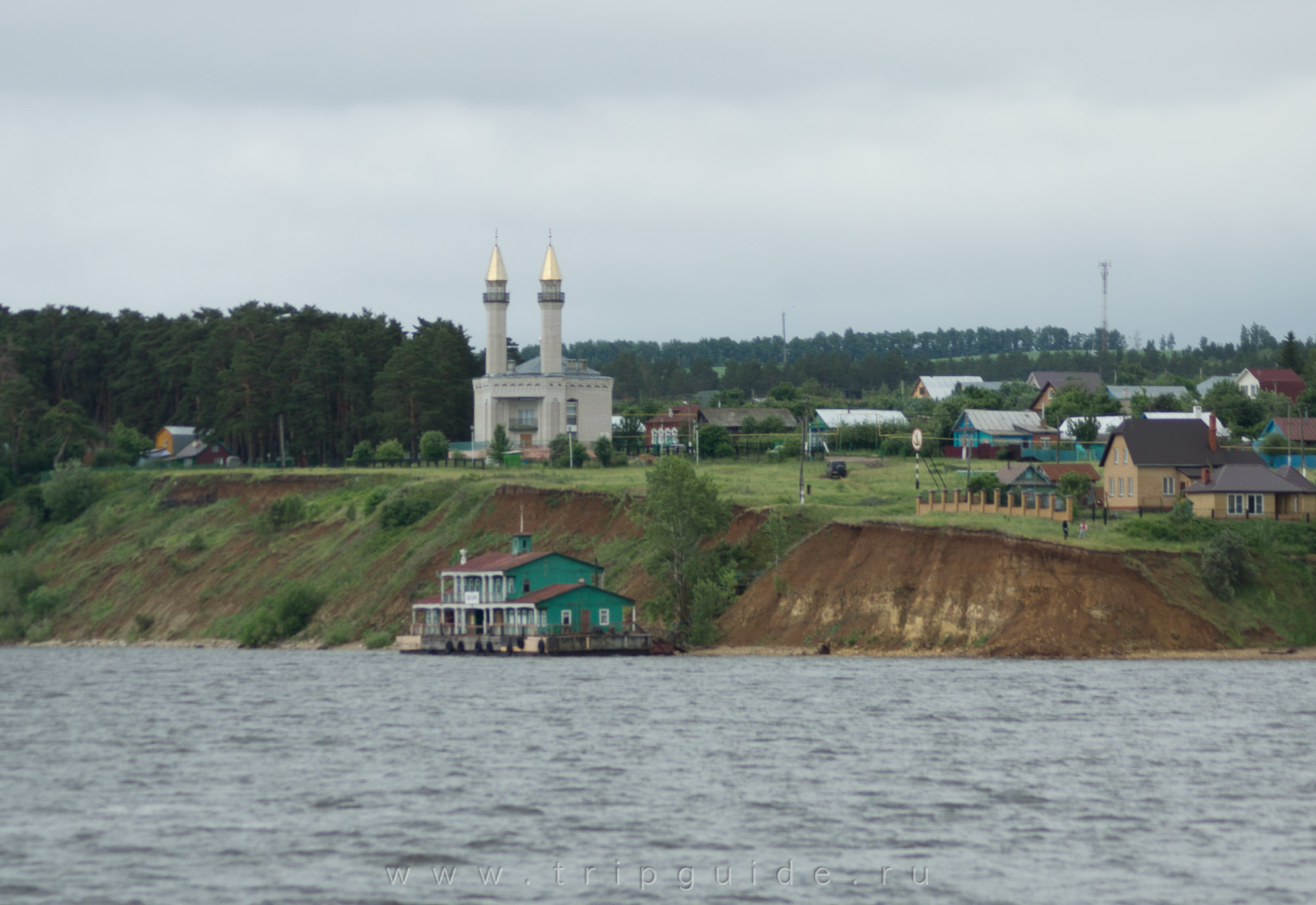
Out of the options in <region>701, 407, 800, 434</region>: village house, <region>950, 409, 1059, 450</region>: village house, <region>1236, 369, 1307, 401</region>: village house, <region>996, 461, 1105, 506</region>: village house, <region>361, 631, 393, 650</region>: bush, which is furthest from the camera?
<region>701, 407, 800, 434</region>: village house

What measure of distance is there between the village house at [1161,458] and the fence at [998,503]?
12.9 ft

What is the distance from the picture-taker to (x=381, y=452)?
146 meters

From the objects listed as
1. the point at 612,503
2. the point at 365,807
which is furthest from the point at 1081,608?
the point at 365,807

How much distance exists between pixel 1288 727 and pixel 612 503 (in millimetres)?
59215

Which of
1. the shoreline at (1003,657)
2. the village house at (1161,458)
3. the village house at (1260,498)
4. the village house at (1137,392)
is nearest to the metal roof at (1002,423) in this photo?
the village house at (1137,392)

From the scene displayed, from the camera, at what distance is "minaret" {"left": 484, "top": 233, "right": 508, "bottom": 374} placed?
15112 centimetres

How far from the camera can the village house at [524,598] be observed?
9062 centimetres

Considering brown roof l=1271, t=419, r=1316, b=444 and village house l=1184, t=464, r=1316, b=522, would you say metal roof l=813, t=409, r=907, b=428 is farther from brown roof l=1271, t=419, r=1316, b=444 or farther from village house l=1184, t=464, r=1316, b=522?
village house l=1184, t=464, r=1316, b=522

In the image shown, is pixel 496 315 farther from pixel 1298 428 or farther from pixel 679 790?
pixel 679 790

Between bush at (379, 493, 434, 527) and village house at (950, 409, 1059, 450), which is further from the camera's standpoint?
village house at (950, 409, 1059, 450)

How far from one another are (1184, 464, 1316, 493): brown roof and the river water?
20.0m

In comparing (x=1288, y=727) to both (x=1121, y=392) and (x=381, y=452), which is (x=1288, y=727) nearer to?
(x=381, y=452)

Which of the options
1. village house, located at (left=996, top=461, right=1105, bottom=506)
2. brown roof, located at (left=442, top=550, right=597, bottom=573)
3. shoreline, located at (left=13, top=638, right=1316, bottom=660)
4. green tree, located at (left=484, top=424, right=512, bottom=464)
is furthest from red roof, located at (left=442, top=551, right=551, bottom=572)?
green tree, located at (left=484, top=424, right=512, bottom=464)

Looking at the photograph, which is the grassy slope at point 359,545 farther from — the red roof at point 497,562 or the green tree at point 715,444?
the green tree at point 715,444
